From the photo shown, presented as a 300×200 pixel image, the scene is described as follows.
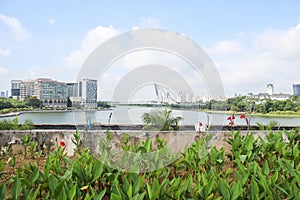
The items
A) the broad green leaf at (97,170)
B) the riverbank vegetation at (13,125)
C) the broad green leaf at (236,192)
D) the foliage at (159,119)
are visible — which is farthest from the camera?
the riverbank vegetation at (13,125)

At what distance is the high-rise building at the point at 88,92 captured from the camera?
8.29 feet

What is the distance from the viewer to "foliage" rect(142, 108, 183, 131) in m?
3.49

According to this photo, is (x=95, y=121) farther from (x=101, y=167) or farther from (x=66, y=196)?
(x=66, y=196)

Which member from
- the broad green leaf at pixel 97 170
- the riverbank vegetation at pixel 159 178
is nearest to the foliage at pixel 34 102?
the riverbank vegetation at pixel 159 178

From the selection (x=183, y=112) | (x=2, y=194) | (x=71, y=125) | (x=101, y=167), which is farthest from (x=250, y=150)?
(x=71, y=125)

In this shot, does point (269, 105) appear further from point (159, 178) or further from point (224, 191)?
point (224, 191)

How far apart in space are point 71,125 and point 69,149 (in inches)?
56.3

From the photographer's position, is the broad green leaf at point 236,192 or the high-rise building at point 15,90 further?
the high-rise building at point 15,90

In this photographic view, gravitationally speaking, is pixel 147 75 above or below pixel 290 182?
above

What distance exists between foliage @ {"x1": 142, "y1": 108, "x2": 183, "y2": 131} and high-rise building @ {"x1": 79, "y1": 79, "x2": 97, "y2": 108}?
2.85 ft

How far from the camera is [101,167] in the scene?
2379mm

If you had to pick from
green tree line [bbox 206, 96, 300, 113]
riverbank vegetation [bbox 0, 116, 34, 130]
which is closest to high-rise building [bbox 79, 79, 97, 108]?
riverbank vegetation [bbox 0, 116, 34, 130]

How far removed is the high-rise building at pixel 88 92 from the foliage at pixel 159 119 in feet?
2.85

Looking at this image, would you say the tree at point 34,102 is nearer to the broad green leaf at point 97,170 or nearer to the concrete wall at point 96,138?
the concrete wall at point 96,138
